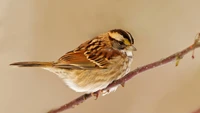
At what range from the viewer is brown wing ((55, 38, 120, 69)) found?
3.68ft

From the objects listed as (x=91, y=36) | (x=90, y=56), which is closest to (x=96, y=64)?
(x=90, y=56)

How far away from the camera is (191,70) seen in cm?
169

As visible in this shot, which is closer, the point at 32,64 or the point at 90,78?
the point at 32,64

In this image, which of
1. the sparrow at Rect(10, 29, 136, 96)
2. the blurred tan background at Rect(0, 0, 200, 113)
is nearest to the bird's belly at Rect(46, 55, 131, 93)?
the sparrow at Rect(10, 29, 136, 96)

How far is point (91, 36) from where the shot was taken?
1.58m

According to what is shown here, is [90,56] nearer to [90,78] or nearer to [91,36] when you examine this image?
[90,78]

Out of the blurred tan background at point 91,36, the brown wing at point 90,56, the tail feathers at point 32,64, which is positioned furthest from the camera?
the blurred tan background at point 91,36

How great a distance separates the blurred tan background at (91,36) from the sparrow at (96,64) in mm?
352

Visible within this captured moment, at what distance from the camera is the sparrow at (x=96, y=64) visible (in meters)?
1.13

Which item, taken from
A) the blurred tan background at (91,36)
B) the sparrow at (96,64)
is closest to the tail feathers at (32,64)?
the sparrow at (96,64)

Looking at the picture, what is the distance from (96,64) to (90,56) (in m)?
0.04

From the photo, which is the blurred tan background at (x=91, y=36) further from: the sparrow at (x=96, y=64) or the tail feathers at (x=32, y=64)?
the tail feathers at (x=32, y=64)

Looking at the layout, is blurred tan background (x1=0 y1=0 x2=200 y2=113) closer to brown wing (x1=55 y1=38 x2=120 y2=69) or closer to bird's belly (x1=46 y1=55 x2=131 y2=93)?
brown wing (x1=55 y1=38 x2=120 y2=69)

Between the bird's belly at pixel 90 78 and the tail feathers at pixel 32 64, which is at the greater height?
the tail feathers at pixel 32 64
